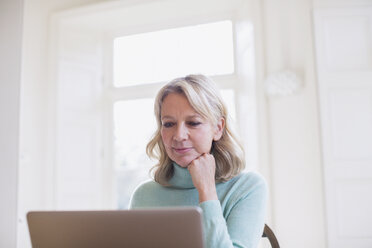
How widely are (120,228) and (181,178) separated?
0.58 m

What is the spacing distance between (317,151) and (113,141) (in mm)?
2212

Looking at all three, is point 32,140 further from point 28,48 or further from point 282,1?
point 282,1

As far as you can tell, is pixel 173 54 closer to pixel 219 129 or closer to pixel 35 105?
pixel 35 105

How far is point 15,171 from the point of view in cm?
349

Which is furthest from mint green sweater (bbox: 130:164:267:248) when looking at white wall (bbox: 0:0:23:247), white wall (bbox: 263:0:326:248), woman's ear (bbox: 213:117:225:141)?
white wall (bbox: 0:0:23:247)

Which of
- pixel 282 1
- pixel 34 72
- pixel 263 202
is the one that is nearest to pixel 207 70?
pixel 282 1

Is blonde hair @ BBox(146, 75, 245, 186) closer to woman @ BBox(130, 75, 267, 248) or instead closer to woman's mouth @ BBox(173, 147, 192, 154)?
woman @ BBox(130, 75, 267, 248)

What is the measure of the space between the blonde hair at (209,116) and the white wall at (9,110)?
2.58 m

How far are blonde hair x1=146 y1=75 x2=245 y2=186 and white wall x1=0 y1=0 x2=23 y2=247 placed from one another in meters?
2.58

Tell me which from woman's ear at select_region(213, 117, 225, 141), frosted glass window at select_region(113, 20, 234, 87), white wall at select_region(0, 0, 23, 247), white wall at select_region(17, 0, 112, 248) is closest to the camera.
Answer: woman's ear at select_region(213, 117, 225, 141)

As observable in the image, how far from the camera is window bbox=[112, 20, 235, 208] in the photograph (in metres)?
4.02

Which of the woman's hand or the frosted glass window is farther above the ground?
the frosted glass window

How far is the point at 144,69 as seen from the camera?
14.0ft

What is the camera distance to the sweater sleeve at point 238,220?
1.02 meters
